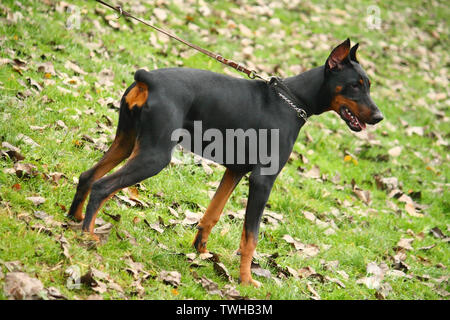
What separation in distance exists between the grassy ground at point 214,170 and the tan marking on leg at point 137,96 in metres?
1.08

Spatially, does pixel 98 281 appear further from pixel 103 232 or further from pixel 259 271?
pixel 259 271

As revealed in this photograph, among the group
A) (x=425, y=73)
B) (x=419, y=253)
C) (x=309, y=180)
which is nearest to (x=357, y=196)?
(x=309, y=180)

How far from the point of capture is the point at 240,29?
34.6 ft

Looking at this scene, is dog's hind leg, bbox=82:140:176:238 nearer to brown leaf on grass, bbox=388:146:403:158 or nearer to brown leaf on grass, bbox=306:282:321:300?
brown leaf on grass, bbox=306:282:321:300

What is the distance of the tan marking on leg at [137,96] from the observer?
13.0ft

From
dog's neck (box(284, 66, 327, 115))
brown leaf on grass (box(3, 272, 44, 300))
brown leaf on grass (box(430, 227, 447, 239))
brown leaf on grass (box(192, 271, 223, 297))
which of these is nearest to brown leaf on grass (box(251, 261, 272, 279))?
brown leaf on grass (box(192, 271, 223, 297))

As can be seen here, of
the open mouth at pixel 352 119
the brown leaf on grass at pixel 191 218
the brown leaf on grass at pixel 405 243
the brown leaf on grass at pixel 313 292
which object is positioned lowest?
the brown leaf on grass at pixel 405 243

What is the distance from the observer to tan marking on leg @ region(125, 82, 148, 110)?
3.97 meters

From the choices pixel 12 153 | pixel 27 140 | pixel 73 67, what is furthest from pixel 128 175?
pixel 73 67

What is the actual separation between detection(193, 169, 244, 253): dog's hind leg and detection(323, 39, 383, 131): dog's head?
42.8 inches

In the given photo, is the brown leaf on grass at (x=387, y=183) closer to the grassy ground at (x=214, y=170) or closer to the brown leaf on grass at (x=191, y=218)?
the grassy ground at (x=214, y=170)

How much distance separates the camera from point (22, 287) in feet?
10.9

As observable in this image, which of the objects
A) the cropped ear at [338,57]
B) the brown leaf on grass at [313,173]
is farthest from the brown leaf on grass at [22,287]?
the brown leaf on grass at [313,173]

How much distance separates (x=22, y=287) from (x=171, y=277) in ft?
3.79
